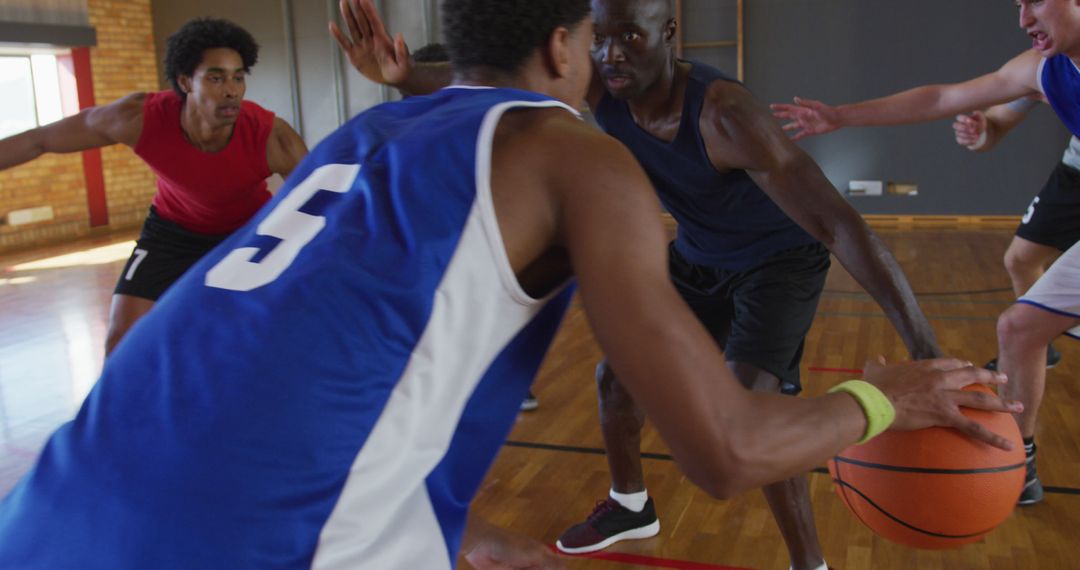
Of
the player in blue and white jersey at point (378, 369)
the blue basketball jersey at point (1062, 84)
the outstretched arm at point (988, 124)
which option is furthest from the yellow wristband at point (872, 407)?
the outstretched arm at point (988, 124)

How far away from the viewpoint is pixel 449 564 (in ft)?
4.14

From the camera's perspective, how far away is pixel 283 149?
4.08 m

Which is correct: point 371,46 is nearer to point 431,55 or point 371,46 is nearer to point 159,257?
point 159,257

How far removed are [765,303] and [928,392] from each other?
1318 millimetres

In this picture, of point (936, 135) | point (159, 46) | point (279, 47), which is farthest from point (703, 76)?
point (159, 46)

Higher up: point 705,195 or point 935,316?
point 705,195

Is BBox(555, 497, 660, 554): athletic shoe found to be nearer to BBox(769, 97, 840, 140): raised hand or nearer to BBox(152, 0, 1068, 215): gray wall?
BBox(769, 97, 840, 140): raised hand

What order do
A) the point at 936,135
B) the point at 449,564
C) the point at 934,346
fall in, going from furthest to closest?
the point at 936,135, the point at 934,346, the point at 449,564

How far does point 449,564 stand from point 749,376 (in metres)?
1.49

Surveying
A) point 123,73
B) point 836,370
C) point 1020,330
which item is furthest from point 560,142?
point 123,73

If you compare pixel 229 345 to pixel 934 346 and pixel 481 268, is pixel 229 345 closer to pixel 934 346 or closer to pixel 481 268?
pixel 481 268

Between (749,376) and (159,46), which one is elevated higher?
(159,46)

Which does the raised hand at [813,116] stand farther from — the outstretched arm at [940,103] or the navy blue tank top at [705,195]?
the navy blue tank top at [705,195]

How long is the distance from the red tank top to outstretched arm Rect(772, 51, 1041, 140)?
214cm
